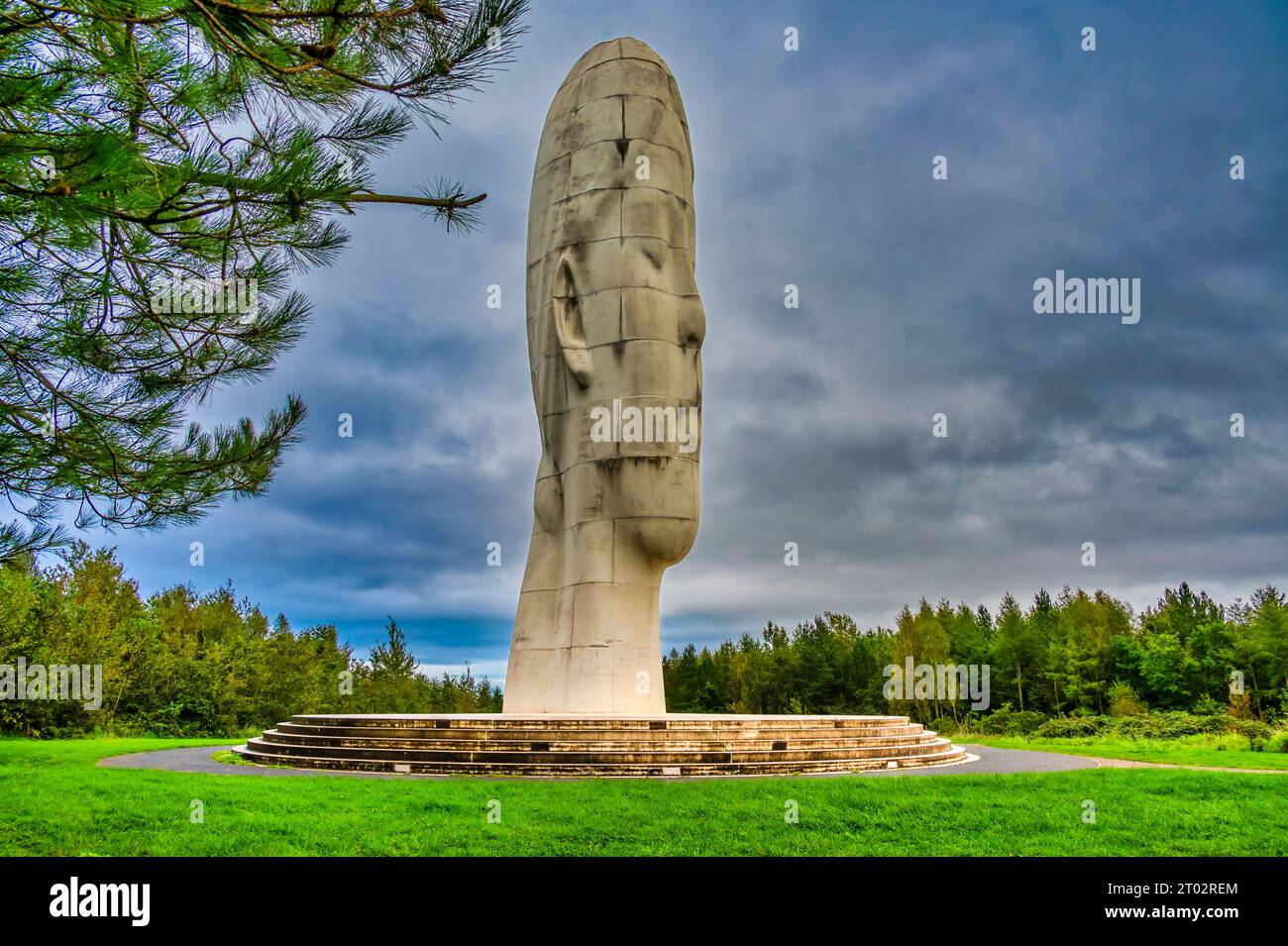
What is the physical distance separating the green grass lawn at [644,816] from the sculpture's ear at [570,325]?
646 cm

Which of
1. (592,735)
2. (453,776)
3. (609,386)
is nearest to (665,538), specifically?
(609,386)

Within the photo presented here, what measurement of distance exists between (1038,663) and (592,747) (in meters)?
24.1

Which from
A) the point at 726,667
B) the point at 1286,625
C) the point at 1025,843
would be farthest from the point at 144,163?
the point at 726,667

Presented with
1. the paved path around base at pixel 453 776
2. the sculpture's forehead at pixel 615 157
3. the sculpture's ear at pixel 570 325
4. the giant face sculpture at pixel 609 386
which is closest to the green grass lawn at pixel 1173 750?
the paved path around base at pixel 453 776

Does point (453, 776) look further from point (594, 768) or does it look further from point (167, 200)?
point (167, 200)

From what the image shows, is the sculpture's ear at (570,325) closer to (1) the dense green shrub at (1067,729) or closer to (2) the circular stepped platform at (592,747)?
(2) the circular stepped platform at (592,747)

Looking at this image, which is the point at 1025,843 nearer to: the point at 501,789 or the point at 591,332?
the point at 501,789

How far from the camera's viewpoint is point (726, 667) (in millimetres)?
35156

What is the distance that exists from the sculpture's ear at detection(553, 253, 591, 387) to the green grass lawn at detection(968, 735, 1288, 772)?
911 centimetres

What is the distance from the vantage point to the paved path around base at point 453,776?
8.82 m

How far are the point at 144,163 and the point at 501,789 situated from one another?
5.04 m

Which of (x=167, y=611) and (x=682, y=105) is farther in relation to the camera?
(x=167, y=611)

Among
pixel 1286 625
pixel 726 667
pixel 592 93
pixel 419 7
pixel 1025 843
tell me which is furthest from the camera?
pixel 726 667

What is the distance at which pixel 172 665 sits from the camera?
69.6 ft
